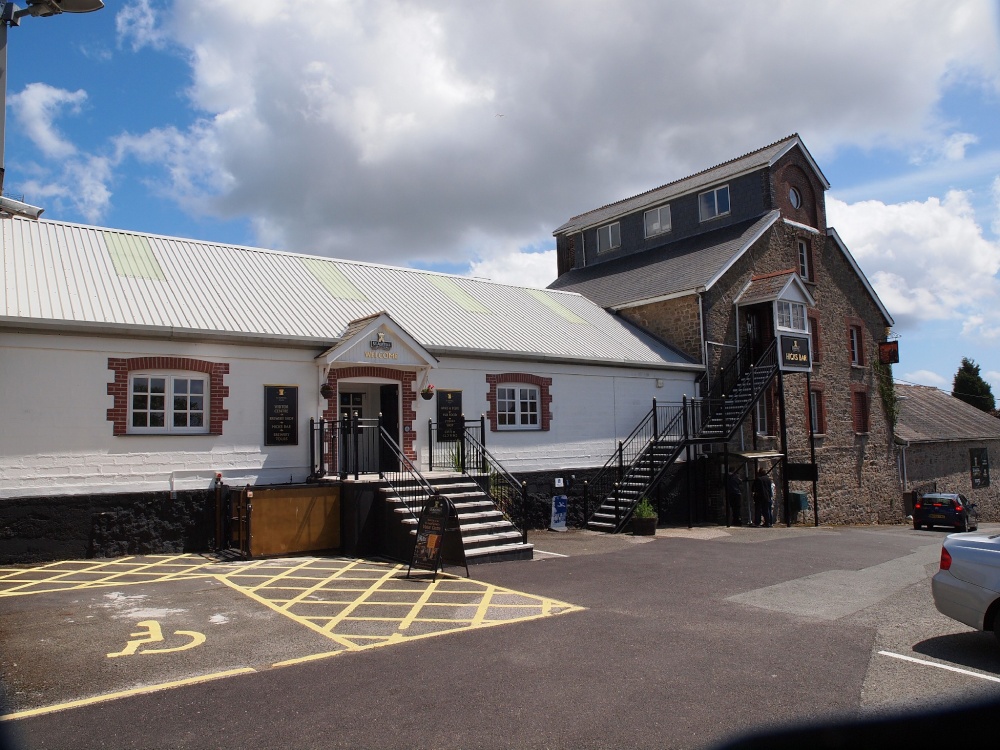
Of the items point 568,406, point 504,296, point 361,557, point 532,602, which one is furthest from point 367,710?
point 504,296

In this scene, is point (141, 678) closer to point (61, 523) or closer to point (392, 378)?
point (61, 523)

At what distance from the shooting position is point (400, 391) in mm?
16047

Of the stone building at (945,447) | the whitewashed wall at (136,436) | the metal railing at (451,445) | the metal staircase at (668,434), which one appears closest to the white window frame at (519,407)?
the whitewashed wall at (136,436)

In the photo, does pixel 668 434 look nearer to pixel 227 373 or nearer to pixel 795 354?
pixel 795 354

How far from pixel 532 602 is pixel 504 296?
14.0m

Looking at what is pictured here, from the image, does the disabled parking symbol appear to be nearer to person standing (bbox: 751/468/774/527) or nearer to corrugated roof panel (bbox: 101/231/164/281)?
corrugated roof panel (bbox: 101/231/164/281)

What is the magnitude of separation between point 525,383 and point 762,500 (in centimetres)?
792

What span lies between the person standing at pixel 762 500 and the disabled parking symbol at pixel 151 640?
16.7 meters

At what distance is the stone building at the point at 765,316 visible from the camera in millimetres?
22422

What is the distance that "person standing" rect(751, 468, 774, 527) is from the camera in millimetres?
21000

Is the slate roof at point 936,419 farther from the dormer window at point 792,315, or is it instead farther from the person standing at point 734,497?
the person standing at point 734,497

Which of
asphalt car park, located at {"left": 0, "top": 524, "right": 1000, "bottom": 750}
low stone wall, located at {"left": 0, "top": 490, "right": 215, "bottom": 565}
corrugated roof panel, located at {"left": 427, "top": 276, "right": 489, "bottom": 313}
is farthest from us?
corrugated roof panel, located at {"left": 427, "top": 276, "right": 489, "bottom": 313}

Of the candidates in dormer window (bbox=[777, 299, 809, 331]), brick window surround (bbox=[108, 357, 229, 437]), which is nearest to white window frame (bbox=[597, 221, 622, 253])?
dormer window (bbox=[777, 299, 809, 331])

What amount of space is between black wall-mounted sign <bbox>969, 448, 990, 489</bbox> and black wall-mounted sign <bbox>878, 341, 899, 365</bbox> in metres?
9.38
